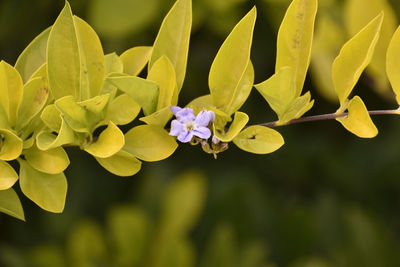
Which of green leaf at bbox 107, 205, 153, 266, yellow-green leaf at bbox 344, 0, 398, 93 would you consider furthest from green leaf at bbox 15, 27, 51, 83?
green leaf at bbox 107, 205, 153, 266

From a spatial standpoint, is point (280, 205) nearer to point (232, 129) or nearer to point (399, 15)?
point (399, 15)

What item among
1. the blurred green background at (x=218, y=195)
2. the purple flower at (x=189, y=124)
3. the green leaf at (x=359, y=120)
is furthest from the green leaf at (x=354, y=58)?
the blurred green background at (x=218, y=195)

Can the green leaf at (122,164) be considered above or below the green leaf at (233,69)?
below

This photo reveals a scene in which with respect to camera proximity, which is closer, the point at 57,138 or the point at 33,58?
the point at 57,138

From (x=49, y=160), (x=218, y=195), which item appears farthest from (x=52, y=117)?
(x=218, y=195)

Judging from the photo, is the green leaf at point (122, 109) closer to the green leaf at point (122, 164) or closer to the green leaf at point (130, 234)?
the green leaf at point (122, 164)

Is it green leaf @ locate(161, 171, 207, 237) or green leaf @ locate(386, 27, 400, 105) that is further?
green leaf @ locate(161, 171, 207, 237)

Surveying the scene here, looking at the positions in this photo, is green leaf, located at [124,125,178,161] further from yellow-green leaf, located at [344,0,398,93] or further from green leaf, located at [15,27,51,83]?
yellow-green leaf, located at [344,0,398,93]

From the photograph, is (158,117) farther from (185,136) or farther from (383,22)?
(383,22)
